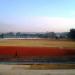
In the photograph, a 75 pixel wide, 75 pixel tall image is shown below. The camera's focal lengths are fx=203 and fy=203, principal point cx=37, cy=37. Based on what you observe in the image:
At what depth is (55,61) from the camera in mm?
15484

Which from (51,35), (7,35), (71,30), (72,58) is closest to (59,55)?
(72,58)

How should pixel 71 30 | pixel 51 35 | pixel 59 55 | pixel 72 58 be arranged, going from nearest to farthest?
pixel 72 58 → pixel 59 55 → pixel 71 30 → pixel 51 35

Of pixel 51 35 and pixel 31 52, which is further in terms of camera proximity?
pixel 51 35

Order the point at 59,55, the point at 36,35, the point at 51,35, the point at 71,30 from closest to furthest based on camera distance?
the point at 59,55 < the point at 71,30 < the point at 51,35 < the point at 36,35

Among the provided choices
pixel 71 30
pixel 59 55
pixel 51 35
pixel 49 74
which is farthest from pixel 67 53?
pixel 51 35

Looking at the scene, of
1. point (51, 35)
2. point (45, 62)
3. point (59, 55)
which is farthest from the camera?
point (51, 35)

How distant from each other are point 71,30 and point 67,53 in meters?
31.9

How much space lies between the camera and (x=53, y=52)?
1858 cm

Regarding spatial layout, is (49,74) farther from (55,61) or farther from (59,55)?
(59,55)

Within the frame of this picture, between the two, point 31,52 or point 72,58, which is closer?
point 72,58

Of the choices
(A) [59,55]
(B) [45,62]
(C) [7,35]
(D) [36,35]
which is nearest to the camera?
(B) [45,62]

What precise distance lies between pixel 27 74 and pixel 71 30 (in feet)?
132

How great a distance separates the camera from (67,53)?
18.7 meters

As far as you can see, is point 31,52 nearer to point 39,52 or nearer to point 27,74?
point 39,52
